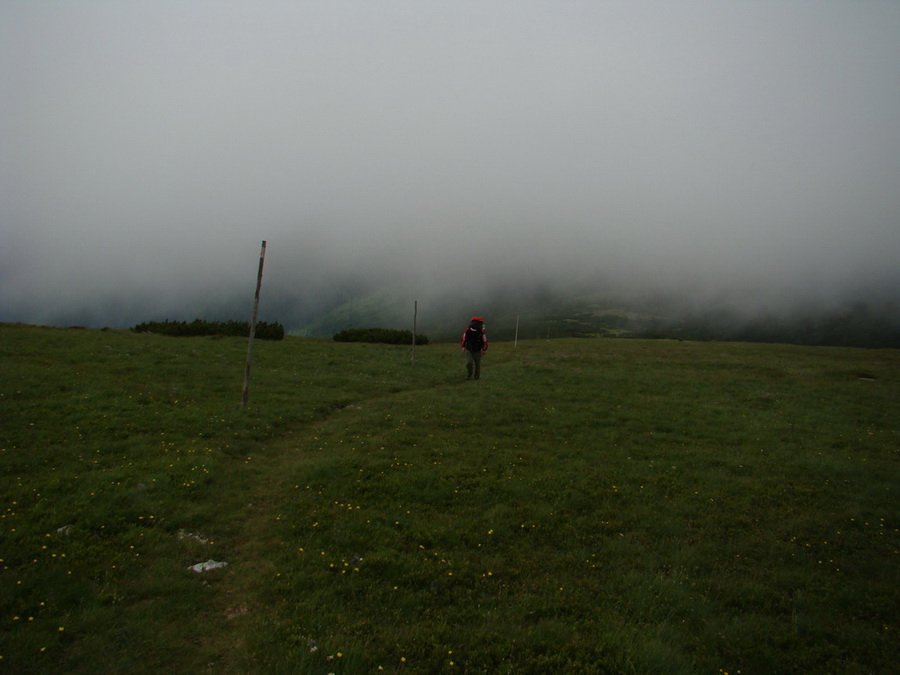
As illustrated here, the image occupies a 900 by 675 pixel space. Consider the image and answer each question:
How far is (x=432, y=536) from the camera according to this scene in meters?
11.1

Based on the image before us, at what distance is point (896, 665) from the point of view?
7645mm

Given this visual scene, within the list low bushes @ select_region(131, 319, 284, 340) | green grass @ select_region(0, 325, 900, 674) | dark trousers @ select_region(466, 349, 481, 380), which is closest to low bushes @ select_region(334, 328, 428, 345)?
low bushes @ select_region(131, 319, 284, 340)

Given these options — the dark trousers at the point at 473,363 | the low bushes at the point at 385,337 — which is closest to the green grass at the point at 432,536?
the dark trousers at the point at 473,363

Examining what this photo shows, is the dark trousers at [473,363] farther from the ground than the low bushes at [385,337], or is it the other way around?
the low bushes at [385,337]

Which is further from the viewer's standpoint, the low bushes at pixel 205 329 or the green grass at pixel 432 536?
Answer: the low bushes at pixel 205 329

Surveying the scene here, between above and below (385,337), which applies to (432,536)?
below

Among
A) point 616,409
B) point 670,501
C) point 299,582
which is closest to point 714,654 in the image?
point 670,501

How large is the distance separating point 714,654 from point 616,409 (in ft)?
61.4

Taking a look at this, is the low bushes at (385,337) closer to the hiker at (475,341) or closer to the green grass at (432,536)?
the hiker at (475,341)

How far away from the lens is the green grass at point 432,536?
7.60 metres

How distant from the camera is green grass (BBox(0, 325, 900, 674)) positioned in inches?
299

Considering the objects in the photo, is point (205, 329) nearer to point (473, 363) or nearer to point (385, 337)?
point (385, 337)

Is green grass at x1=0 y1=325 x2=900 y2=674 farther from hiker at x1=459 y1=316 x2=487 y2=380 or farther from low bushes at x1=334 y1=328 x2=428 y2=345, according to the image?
low bushes at x1=334 y1=328 x2=428 y2=345

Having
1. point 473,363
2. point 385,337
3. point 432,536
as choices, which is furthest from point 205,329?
point 432,536
